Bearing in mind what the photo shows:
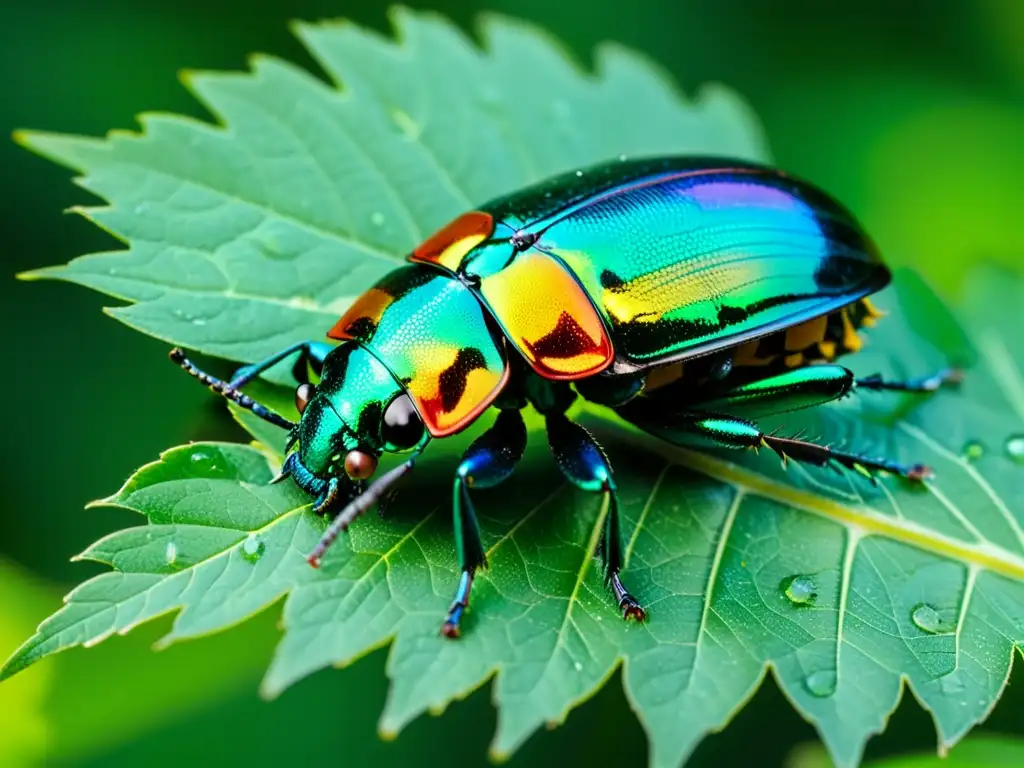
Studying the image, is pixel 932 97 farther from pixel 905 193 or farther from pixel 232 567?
pixel 232 567

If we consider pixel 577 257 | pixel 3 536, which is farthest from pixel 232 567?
pixel 3 536

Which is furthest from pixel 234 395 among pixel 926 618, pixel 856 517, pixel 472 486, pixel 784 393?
pixel 926 618

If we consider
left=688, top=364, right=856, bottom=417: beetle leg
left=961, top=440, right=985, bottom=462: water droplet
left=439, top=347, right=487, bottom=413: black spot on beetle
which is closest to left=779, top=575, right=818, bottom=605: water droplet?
left=688, top=364, right=856, bottom=417: beetle leg

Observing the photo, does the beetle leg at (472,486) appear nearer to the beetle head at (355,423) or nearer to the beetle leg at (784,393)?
the beetle head at (355,423)

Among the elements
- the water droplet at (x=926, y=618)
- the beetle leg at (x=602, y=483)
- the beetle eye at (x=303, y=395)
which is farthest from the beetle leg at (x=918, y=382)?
the beetle eye at (x=303, y=395)

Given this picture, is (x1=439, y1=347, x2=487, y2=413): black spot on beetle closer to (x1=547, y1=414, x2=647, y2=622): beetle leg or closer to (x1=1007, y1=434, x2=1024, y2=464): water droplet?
(x1=547, y1=414, x2=647, y2=622): beetle leg

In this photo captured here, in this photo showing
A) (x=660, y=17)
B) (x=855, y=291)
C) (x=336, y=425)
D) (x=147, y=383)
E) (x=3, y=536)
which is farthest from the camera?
(x=660, y=17)

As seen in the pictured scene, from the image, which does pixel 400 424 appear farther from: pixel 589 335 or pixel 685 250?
pixel 685 250
